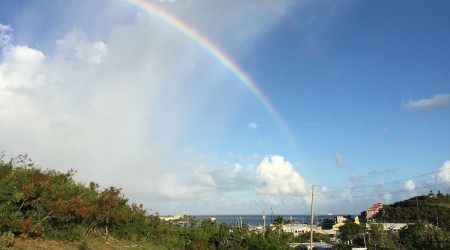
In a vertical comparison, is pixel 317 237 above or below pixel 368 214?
below

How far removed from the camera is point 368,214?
170250mm

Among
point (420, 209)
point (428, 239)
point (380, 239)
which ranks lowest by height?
point (380, 239)

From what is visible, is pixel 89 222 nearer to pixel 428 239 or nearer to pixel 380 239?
pixel 428 239

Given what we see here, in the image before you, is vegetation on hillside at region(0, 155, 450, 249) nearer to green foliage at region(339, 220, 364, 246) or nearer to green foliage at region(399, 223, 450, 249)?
green foliage at region(399, 223, 450, 249)

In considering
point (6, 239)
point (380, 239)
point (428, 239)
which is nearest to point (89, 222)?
point (6, 239)

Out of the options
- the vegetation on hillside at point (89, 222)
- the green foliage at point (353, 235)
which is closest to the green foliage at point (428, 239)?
the vegetation on hillside at point (89, 222)

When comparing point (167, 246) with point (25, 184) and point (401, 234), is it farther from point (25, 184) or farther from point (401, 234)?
point (401, 234)

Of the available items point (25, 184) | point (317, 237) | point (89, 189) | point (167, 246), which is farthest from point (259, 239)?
point (317, 237)

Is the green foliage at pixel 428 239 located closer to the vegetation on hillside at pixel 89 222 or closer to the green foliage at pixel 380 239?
the vegetation on hillside at pixel 89 222

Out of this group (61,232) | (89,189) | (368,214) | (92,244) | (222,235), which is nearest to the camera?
(61,232)

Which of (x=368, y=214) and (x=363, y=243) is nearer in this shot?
(x=363, y=243)

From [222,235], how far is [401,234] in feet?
142

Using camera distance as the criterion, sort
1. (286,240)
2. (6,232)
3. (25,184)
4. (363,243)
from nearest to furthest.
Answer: (6,232)
(25,184)
(286,240)
(363,243)

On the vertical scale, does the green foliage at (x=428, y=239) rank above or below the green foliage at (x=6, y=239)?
above
